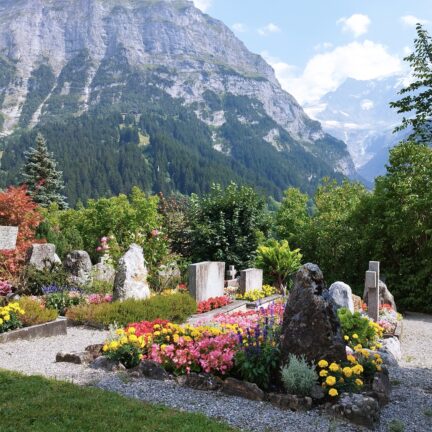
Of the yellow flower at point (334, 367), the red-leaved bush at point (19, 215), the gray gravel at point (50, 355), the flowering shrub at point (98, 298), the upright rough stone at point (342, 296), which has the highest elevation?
the red-leaved bush at point (19, 215)

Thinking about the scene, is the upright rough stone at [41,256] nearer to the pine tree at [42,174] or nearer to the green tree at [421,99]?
the green tree at [421,99]

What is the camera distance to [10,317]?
971 centimetres

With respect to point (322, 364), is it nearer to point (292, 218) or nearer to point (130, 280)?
point (130, 280)

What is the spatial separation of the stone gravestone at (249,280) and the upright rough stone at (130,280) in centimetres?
349

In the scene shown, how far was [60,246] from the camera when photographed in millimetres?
20406

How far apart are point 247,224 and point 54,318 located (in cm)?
1075

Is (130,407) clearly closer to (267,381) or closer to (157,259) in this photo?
(267,381)

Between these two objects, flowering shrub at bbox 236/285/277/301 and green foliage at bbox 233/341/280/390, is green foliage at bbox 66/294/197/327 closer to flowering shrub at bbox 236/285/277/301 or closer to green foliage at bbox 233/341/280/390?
flowering shrub at bbox 236/285/277/301

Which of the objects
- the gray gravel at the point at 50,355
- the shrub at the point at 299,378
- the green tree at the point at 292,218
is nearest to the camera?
the shrub at the point at 299,378

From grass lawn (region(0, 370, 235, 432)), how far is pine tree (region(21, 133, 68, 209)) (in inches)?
1606

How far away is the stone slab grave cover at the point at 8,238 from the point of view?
53.0 feet

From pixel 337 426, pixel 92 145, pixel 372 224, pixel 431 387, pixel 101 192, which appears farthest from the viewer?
pixel 92 145

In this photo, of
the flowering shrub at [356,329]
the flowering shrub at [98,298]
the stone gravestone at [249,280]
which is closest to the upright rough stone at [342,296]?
the flowering shrub at [356,329]

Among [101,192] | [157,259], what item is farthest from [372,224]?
[101,192]
